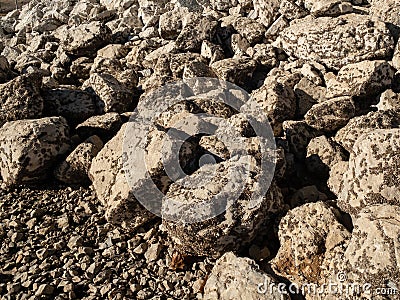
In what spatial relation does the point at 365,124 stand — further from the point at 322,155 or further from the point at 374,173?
the point at 374,173

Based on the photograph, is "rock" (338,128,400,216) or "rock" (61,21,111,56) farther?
"rock" (61,21,111,56)

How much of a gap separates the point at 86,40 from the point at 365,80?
5402mm

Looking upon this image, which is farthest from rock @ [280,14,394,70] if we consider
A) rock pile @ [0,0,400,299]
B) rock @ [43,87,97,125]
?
rock @ [43,87,97,125]

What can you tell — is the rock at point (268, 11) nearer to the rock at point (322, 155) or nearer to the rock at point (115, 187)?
the rock at point (322, 155)

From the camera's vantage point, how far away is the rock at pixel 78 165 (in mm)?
5699

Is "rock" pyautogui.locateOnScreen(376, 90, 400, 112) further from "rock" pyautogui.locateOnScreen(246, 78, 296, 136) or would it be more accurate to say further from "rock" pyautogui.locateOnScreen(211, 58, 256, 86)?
"rock" pyautogui.locateOnScreen(211, 58, 256, 86)

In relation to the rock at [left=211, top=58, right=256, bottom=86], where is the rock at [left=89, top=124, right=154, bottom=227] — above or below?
below

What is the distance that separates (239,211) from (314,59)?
324 centimetres

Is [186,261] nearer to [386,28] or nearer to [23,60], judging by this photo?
[386,28]

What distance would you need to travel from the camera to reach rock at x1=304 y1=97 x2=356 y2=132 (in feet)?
17.4

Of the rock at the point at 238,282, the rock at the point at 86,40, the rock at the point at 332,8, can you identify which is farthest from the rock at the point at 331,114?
the rock at the point at 86,40

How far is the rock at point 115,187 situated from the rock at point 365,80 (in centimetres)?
291

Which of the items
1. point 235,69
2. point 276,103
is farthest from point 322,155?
point 235,69
